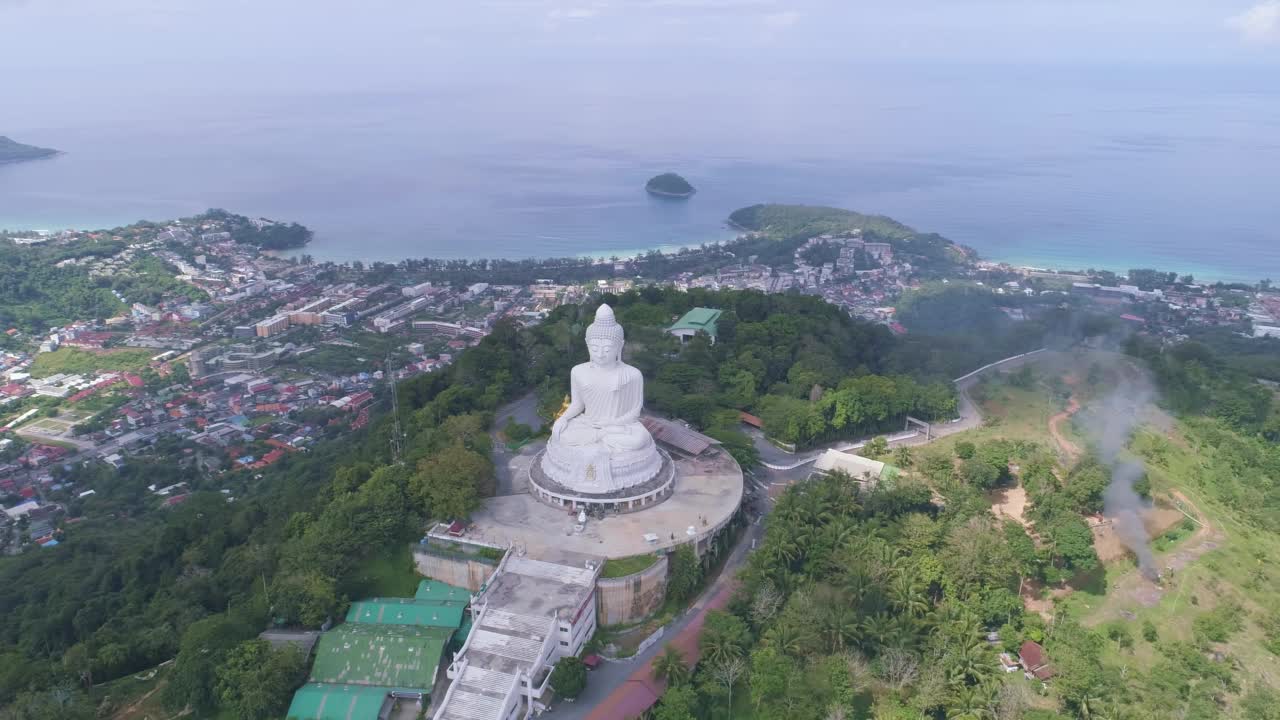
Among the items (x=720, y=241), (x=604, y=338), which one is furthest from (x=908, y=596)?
(x=720, y=241)

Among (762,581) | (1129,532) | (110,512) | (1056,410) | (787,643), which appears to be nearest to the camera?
(787,643)

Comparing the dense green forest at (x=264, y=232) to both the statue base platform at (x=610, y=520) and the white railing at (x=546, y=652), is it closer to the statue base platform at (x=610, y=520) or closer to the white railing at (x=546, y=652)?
the statue base platform at (x=610, y=520)

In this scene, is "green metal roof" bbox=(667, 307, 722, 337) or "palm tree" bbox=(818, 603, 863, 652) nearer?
"palm tree" bbox=(818, 603, 863, 652)

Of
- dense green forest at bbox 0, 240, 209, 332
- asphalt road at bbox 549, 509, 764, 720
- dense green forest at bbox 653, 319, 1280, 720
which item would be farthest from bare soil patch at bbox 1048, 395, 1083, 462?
dense green forest at bbox 0, 240, 209, 332

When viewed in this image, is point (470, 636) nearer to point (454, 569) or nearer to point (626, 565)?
point (454, 569)

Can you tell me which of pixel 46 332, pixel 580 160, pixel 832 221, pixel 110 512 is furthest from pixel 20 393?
pixel 580 160

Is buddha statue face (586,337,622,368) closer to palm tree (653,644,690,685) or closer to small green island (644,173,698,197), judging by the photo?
palm tree (653,644,690,685)

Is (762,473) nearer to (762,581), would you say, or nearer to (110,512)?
(762,581)
